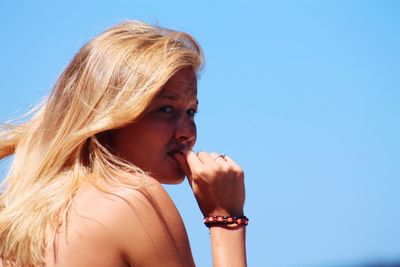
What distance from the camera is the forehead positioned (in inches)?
131

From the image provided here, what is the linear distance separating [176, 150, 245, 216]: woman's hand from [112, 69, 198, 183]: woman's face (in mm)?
118

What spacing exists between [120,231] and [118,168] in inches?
14.4

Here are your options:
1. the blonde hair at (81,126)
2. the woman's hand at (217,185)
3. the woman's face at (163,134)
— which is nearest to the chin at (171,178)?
the woman's face at (163,134)

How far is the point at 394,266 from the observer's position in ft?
67.2

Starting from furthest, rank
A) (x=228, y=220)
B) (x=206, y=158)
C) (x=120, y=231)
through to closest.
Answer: (x=206, y=158) → (x=228, y=220) → (x=120, y=231)

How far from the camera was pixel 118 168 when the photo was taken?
10.1 ft

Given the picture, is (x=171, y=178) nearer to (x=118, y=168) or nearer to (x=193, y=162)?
(x=193, y=162)

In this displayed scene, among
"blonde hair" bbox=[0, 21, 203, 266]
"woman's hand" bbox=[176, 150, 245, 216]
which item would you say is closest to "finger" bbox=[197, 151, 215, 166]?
"woman's hand" bbox=[176, 150, 245, 216]

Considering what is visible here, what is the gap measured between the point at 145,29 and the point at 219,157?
0.73 m

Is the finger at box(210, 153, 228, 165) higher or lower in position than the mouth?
lower

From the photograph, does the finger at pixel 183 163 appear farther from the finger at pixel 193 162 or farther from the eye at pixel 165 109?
the eye at pixel 165 109

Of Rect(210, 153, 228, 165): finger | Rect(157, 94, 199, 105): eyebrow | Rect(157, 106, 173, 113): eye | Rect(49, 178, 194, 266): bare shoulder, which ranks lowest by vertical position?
Rect(49, 178, 194, 266): bare shoulder

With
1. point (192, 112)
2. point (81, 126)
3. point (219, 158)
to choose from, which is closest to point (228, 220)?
point (219, 158)

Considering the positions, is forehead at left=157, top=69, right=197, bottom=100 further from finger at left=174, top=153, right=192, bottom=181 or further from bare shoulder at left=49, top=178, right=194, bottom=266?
bare shoulder at left=49, top=178, right=194, bottom=266
